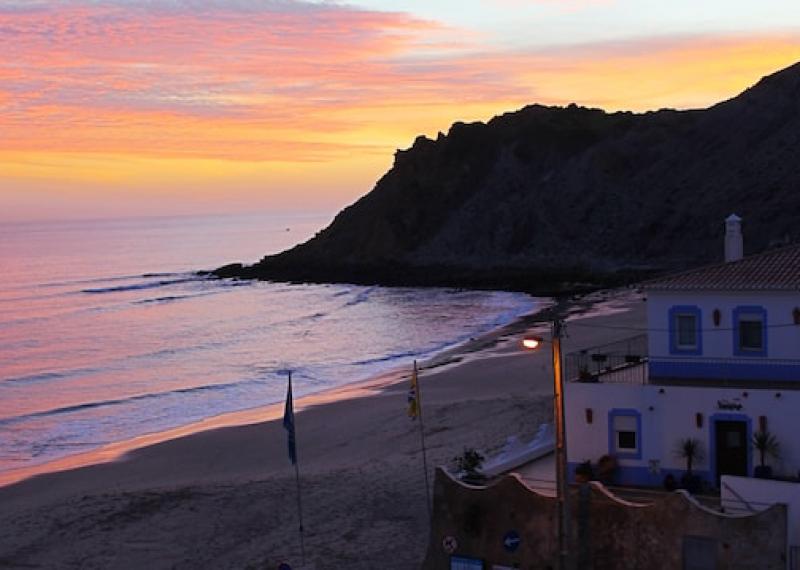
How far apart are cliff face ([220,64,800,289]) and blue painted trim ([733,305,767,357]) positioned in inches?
2527

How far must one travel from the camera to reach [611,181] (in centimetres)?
10812

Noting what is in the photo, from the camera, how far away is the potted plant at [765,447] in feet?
61.8

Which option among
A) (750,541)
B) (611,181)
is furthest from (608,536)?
(611,181)

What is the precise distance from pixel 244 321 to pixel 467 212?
44264 millimetres

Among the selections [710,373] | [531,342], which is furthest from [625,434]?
[531,342]

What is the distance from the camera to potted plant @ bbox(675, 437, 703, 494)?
1927 cm

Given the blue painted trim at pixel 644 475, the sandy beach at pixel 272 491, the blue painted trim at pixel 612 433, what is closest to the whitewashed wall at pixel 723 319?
the blue painted trim at pixel 612 433

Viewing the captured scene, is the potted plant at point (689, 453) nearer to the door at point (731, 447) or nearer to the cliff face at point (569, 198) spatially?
the door at point (731, 447)

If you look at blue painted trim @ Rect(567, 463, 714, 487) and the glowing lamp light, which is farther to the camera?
blue painted trim @ Rect(567, 463, 714, 487)

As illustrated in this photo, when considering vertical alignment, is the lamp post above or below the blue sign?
above

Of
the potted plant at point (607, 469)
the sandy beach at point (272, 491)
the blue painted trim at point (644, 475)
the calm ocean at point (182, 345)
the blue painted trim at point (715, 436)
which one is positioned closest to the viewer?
the blue painted trim at point (715, 436)

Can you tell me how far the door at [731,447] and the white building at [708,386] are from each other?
0.06ft

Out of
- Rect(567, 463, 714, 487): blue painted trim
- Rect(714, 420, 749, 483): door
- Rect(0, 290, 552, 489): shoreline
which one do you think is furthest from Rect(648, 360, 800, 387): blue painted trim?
Rect(0, 290, 552, 489): shoreline

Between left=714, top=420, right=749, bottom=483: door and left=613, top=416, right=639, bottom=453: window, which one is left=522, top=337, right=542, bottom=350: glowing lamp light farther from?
left=714, top=420, right=749, bottom=483: door
